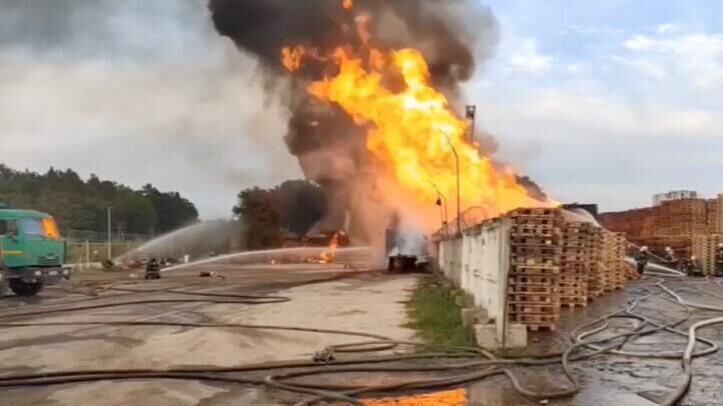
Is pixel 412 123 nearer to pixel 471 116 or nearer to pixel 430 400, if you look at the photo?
pixel 471 116

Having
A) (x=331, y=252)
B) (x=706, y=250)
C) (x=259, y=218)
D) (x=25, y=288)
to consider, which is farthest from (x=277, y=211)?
(x=25, y=288)

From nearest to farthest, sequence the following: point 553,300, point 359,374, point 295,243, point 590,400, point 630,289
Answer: point 590,400
point 359,374
point 553,300
point 630,289
point 295,243

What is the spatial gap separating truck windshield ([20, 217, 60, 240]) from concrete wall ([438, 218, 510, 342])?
44.4 feet

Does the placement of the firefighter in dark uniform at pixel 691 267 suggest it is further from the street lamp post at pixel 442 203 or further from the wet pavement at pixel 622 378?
the wet pavement at pixel 622 378

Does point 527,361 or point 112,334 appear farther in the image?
point 112,334

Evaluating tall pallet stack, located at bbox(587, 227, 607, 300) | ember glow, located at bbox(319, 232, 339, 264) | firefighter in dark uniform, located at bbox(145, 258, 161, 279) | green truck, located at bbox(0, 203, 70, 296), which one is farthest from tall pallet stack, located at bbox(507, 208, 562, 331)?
ember glow, located at bbox(319, 232, 339, 264)

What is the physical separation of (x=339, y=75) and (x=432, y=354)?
2913 centimetres

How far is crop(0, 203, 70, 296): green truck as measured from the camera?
22.8 m

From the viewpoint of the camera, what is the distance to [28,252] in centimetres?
2319

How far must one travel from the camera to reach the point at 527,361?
9812mm

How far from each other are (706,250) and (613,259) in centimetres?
1438

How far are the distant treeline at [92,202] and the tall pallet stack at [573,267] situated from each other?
169 feet

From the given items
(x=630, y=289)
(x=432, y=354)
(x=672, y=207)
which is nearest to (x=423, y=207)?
(x=672, y=207)

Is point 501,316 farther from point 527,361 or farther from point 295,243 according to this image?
point 295,243
